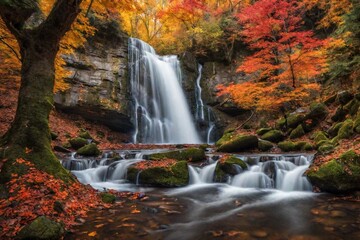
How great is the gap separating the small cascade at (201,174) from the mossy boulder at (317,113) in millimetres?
7262

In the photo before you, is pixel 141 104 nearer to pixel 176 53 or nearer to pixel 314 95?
pixel 176 53

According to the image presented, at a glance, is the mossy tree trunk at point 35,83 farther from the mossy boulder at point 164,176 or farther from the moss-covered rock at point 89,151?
the moss-covered rock at point 89,151

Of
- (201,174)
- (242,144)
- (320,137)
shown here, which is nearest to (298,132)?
(320,137)

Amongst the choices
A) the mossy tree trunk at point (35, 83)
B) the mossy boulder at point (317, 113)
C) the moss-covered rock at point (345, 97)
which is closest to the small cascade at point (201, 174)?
the mossy tree trunk at point (35, 83)

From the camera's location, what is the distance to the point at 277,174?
786 cm

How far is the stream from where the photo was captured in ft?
13.2

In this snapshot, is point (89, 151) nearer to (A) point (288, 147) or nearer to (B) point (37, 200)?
(B) point (37, 200)

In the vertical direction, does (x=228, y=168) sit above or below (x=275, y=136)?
below

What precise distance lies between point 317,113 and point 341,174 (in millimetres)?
8031

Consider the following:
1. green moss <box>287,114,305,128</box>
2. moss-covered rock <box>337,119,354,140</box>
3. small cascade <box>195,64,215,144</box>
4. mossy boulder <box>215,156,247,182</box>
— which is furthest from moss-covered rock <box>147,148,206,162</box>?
small cascade <box>195,64,215,144</box>

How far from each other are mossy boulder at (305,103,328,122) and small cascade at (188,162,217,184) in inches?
286

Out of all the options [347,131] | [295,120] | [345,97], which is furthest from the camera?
[295,120]

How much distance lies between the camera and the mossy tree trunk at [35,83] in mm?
5234

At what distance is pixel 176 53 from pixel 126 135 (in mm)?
9109
